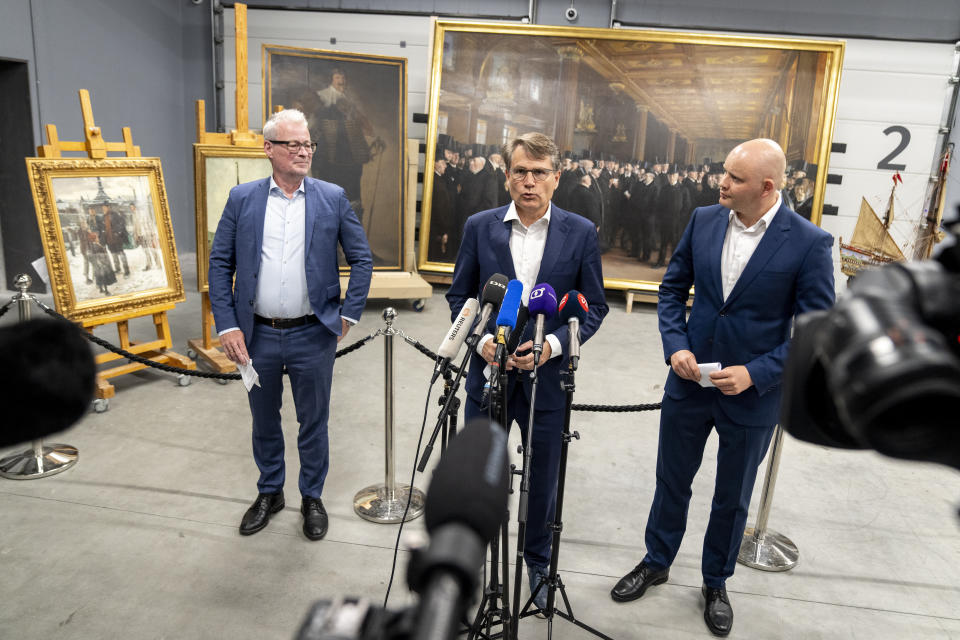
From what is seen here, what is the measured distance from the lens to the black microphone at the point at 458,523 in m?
0.58

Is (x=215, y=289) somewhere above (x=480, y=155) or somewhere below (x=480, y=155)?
below

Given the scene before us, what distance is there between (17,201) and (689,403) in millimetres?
7882

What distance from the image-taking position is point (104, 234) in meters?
4.84

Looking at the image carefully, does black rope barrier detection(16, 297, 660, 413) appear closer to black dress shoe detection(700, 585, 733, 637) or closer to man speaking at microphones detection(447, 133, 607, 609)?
man speaking at microphones detection(447, 133, 607, 609)

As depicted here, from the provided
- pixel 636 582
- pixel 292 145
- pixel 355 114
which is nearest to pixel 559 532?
pixel 636 582

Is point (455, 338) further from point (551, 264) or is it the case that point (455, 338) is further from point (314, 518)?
point (314, 518)

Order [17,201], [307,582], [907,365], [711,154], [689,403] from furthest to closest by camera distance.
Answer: [711,154]
[17,201]
[307,582]
[689,403]
[907,365]

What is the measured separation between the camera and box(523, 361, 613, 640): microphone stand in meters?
2.22

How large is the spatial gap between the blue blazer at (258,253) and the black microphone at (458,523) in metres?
2.46

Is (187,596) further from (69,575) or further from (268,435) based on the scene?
(268,435)

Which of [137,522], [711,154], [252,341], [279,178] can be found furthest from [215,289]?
[711,154]

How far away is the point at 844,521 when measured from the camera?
3.81m

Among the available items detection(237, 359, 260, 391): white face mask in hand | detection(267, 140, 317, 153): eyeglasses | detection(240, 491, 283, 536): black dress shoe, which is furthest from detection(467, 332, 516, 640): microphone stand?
detection(267, 140, 317, 153): eyeglasses

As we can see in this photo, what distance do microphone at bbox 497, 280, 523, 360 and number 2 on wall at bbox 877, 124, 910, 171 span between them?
881cm
